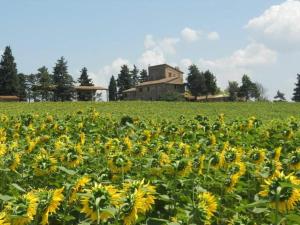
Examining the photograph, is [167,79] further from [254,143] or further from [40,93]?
[254,143]

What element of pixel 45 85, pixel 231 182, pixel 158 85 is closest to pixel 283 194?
pixel 231 182

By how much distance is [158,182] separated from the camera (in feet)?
11.7

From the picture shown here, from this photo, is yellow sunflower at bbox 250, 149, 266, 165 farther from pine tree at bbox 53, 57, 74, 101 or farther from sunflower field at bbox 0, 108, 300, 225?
pine tree at bbox 53, 57, 74, 101

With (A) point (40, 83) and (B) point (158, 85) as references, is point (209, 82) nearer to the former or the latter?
(B) point (158, 85)

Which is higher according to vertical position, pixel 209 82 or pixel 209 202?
pixel 209 82

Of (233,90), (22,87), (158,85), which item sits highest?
(158,85)

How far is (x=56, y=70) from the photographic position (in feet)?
244

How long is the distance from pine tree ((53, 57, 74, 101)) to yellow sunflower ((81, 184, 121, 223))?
69.8m

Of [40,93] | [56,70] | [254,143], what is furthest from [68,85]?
[254,143]

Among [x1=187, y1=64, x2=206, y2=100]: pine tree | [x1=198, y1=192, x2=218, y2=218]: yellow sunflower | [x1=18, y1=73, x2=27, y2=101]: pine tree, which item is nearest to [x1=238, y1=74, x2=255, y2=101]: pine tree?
[x1=187, y1=64, x2=206, y2=100]: pine tree

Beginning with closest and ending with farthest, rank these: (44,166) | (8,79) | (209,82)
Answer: (44,166) < (8,79) < (209,82)

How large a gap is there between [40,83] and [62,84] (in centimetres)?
676

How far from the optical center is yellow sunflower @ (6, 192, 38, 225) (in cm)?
224

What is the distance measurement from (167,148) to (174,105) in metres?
39.1
